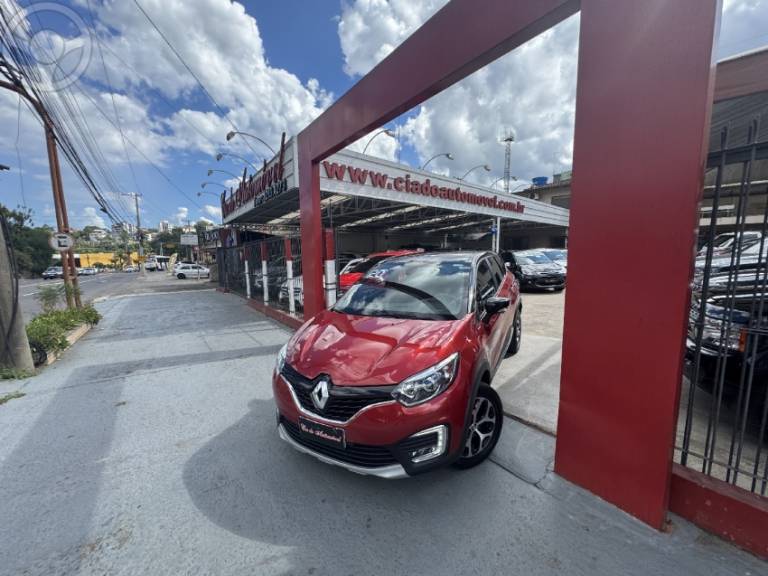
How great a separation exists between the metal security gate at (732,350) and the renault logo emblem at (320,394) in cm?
217

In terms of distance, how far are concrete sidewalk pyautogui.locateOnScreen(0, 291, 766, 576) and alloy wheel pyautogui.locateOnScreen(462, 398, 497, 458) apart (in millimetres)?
173

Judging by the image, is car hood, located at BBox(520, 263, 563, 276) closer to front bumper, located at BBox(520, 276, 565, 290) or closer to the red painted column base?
front bumper, located at BBox(520, 276, 565, 290)

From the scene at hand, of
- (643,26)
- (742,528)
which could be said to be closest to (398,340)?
(742,528)

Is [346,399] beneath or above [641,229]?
beneath

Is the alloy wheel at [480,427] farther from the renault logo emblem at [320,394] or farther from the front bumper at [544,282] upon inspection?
the front bumper at [544,282]

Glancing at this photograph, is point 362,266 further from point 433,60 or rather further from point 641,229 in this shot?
point 641,229

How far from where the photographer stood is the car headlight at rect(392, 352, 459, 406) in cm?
203

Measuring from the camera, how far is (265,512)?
212 cm

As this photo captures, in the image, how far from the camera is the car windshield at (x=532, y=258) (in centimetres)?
1162

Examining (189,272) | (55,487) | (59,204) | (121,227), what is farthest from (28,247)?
(55,487)

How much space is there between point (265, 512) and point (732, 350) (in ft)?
11.8

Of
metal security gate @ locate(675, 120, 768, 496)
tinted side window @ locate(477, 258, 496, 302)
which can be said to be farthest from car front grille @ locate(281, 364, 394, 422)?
metal security gate @ locate(675, 120, 768, 496)

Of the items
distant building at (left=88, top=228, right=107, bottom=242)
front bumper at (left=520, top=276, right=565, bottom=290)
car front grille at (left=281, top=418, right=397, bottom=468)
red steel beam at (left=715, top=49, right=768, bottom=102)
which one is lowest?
car front grille at (left=281, top=418, right=397, bottom=468)

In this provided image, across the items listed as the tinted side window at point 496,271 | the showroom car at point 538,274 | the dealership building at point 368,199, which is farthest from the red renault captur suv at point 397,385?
the showroom car at point 538,274
